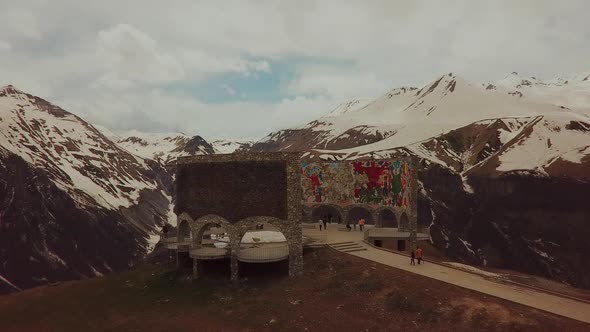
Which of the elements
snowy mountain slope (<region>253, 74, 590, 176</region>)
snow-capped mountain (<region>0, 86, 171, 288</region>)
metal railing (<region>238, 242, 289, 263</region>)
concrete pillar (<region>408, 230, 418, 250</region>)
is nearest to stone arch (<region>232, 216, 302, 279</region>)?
metal railing (<region>238, 242, 289, 263</region>)

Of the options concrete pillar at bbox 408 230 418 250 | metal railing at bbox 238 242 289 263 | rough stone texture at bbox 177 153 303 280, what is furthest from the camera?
concrete pillar at bbox 408 230 418 250

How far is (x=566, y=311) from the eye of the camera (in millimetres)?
20531

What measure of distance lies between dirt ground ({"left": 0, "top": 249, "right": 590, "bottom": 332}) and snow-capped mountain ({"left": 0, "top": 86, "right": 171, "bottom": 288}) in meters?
46.5

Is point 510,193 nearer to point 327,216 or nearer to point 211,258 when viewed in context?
point 327,216

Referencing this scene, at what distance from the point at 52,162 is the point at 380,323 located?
4060 inches

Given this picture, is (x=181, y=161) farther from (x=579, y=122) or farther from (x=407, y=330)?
(x=579, y=122)

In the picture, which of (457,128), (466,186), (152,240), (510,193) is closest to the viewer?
(510,193)

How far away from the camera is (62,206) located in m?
85.4

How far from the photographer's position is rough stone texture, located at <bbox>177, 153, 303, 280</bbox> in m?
30.8

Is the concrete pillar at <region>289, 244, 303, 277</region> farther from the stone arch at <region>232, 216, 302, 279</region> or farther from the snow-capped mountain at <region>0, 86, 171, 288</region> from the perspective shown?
the snow-capped mountain at <region>0, 86, 171, 288</region>

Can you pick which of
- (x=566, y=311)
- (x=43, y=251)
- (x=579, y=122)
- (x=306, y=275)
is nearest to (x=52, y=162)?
(x=43, y=251)

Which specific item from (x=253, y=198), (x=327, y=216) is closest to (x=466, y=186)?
(x=327, y=216)

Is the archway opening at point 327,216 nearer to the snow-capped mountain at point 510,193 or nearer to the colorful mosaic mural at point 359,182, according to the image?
the colorful mosaic mural at point 359,182

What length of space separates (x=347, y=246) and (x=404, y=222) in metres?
15.1
